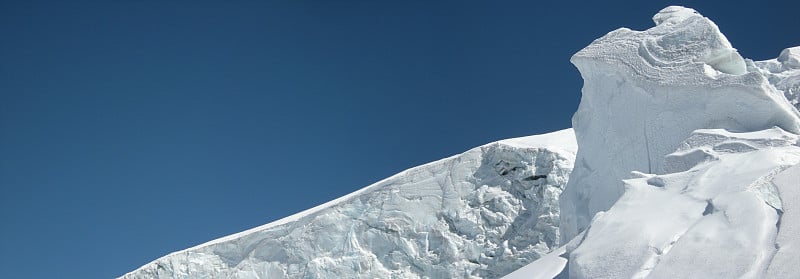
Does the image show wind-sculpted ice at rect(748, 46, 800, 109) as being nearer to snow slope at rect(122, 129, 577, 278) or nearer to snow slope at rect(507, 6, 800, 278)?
snow slope at rect(507, 6, 800, 278)

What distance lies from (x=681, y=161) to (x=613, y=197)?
1.96 metres

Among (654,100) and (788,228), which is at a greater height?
(654,100)

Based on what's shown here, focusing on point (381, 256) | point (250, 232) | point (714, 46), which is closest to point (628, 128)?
point (714, 46)

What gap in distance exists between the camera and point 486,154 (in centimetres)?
1382

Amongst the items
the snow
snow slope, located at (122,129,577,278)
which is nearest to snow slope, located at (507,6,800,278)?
the snow

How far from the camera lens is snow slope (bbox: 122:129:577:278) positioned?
12992 mm

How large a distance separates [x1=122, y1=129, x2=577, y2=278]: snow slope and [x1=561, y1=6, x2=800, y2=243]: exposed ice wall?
143 inches

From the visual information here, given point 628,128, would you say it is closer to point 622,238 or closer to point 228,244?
point 622,238

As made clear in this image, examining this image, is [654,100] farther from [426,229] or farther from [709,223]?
[426,229]

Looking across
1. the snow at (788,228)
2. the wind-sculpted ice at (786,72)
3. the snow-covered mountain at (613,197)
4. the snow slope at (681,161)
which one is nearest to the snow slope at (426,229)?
the snow-covered mountain at (613,197)

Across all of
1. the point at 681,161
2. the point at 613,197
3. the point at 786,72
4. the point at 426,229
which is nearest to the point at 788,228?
the point at 681,161

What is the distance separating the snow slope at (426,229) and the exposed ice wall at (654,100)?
3.62 m

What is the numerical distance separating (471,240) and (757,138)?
744 cm

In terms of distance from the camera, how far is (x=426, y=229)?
13.4 m
